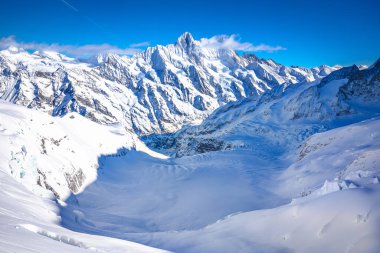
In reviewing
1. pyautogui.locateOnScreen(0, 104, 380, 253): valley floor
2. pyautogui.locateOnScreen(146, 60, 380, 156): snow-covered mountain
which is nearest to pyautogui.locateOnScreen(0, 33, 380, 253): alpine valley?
pyautogui.locateOnScreen(0, 104, 380, 253): valley floor

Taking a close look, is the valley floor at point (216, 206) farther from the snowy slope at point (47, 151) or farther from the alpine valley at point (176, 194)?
the snowy slope at point (47, 151)

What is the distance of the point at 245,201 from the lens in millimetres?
43719

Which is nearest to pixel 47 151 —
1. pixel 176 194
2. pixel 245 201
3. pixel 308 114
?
pixel 176 194

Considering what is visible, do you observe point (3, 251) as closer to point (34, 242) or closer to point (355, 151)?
point (34, 242)

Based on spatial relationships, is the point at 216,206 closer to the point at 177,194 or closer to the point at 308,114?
the point at 177,194

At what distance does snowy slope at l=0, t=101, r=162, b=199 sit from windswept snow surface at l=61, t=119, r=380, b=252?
9.83 ft

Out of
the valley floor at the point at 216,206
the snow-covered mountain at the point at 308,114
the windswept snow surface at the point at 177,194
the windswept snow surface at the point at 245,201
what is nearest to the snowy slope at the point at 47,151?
the windswept snow surface at the point at 177,194

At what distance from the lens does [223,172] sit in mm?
62656

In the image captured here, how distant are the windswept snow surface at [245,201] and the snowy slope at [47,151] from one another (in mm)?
2995

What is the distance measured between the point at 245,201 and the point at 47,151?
2981cm

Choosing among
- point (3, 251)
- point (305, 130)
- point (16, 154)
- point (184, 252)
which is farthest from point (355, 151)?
point (305, 130)

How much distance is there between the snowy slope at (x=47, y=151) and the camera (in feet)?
108

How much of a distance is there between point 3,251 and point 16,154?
99.2 ft

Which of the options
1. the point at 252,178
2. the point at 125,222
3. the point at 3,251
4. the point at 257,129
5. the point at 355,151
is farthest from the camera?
the point at 257,129
